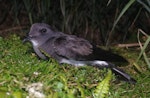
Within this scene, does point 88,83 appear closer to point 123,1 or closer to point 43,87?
point 43,87

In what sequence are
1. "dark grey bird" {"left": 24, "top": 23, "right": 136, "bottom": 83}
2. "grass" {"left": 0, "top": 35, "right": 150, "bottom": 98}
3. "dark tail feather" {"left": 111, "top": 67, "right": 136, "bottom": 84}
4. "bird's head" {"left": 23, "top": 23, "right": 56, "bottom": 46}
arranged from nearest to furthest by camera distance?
1. "grass" {"left": 0, "top": 35, "right": 150, "bottom": 98}
2. "dark tail feather" {"left": 111, "top": 67, "right": 136, "bottom": 84}
3. "dark grey bird" {"left": 24, "top": 23, "right": 136, "bottom": 83}
4. "bird's head" {"left": 23, "top": 23, "right": 56, "bottom": 46}

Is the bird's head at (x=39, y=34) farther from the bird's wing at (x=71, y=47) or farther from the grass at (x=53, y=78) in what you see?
the bird's wing at (x=71, y=47)

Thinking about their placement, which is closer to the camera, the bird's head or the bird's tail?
the bird's tail

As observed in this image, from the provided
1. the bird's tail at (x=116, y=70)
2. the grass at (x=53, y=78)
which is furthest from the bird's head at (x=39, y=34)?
the bird's tail at (x=116, y=70)

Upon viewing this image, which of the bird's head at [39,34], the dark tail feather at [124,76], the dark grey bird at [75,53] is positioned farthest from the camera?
the bird's head at [39,34]

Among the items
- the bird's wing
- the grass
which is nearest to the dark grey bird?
the bird's wing

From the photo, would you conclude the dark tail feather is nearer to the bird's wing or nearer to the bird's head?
the bird's wing

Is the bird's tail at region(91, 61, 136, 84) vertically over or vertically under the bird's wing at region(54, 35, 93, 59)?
under
